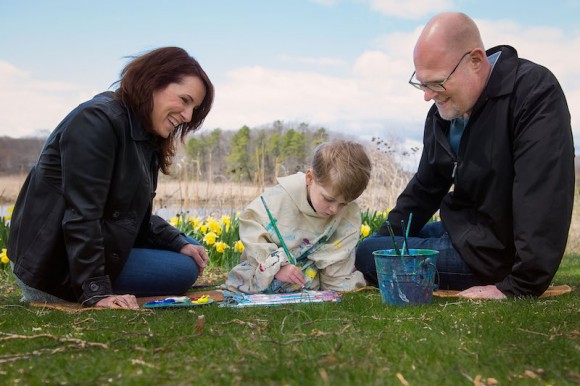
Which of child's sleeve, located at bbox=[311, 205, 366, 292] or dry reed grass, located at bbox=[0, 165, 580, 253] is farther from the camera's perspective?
dry reed grass, located at bbox=[0, 165, 580, 253]

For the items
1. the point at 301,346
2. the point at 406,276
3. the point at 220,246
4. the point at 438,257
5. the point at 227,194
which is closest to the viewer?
the point at 301,346

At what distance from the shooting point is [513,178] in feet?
11.5

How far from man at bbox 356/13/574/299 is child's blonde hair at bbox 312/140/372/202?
20.5 inches

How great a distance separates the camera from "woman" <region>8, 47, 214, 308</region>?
3225mm

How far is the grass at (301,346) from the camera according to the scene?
1850 mm

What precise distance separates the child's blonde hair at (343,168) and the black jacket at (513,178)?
545 millimetres

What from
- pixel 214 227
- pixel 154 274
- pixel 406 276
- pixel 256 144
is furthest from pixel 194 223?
pixel 256 144

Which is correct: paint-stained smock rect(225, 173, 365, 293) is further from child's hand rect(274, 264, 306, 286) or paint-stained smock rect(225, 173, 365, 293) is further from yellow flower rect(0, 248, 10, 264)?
yellow flower rect(0, 248, 10, 264)

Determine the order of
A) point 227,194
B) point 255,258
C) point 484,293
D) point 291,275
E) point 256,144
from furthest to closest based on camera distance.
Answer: point 256,144, point 227,194, point 255,258, point 291,275, point 484,293

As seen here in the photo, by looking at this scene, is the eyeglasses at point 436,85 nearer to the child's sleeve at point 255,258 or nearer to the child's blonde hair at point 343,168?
the child's blonde hair at point 343,168

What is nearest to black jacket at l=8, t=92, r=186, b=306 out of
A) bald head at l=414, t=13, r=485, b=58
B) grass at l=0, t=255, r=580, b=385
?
grass at l=0, t=255, r=580, b=385

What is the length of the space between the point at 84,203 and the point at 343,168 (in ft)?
4.69

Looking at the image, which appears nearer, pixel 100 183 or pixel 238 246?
pixel 100 183

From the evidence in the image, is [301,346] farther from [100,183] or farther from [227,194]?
[227,194]
